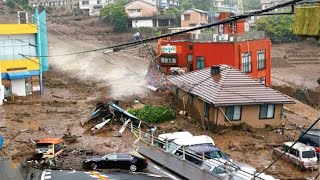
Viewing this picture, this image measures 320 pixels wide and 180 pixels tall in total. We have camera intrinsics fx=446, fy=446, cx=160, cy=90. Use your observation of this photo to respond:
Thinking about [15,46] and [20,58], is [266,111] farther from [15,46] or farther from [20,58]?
[15,46]

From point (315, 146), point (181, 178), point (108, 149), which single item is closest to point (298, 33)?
point (181, 178)

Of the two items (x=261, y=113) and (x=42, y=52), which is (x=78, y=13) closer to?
(x=42, y=52)

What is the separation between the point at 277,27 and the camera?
282 feet

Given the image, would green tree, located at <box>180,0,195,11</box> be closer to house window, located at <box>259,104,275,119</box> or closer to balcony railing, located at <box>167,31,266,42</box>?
balcony railing, located at <box>167,31,266,42</box>

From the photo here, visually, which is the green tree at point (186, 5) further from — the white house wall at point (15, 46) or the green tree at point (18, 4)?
the white house wall at point (15, 46)

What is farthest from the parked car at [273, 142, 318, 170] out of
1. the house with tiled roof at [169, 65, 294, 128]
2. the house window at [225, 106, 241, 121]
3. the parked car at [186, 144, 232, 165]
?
the house window at [225, 106, 241, 121]

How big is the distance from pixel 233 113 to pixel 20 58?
79.1 feet

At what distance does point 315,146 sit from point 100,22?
75.3 meters

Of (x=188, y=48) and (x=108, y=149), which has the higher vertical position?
(x=188, y=48)

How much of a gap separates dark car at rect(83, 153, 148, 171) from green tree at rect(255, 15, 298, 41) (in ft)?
221

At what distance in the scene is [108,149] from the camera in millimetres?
29594

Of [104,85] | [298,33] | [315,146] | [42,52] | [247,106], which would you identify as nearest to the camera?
[298,33]

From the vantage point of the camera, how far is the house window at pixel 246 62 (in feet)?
149

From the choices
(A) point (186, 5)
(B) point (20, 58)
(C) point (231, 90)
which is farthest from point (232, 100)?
(A) point (186, 5)
